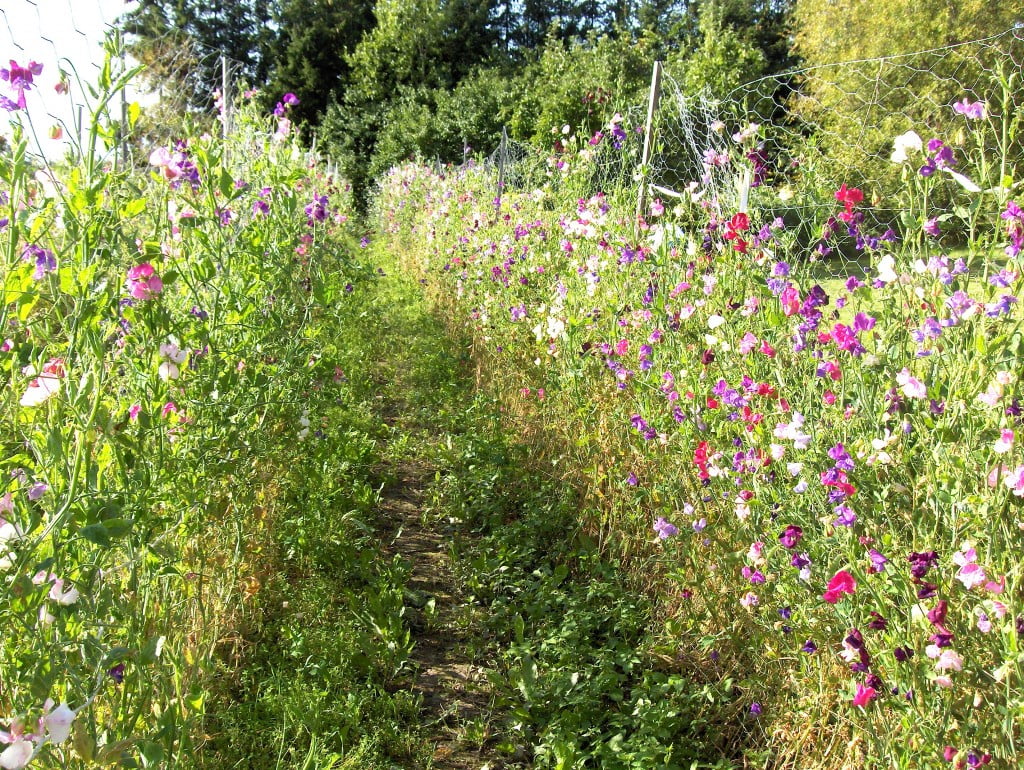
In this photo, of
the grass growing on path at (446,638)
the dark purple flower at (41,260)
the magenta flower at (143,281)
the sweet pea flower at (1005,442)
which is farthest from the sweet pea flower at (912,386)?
the dark purple flower at (41,260)

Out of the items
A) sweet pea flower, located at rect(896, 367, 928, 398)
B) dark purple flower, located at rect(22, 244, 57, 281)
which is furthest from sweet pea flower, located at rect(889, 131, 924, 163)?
dark purple flower, located at rect(22, 244, 57, 281)

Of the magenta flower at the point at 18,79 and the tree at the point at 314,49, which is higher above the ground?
the tree at the point at 314,49

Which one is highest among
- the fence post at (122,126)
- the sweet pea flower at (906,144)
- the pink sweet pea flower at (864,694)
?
the fence post at (122,126)

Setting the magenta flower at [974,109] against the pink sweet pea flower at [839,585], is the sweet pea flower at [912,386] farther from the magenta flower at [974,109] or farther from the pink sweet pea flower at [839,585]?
the magenta flower at [974,109]

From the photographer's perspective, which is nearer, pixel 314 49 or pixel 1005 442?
pixel 1005 442

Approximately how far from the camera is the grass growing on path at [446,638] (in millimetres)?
1969

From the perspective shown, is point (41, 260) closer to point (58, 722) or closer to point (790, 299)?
point (58, 722)

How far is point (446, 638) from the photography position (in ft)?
8.36

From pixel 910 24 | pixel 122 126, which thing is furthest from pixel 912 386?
pixel 910 24

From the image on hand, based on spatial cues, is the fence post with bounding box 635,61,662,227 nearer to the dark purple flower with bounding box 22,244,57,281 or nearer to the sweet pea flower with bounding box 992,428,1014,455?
the sweet pea flower with bounding box 992,428,1014,455

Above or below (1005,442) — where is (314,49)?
above

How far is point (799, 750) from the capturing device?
1803 mm

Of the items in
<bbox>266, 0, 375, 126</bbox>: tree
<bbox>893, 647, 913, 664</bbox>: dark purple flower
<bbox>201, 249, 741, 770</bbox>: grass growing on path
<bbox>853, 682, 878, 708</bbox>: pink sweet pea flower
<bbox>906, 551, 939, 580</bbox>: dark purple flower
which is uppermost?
<bbox>266, 0, 375, 126</bbox>: tree

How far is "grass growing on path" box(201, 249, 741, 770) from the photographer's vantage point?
1.97 m
